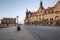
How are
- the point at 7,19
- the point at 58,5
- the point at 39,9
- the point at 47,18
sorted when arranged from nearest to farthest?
1. the point at 58,5
2. the point at 47,18
3. the point at 39,9
4. the point at 7,19

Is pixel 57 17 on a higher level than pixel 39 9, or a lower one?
lower

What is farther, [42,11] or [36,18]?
[36,18]

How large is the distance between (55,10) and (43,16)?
2232 centimetres

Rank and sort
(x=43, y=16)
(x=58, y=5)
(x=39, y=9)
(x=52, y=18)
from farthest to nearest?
(x=39, y=9)
(x=43, y=16)
(x=52, y=18)
(x=58, y=5)

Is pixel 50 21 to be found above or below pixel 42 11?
below

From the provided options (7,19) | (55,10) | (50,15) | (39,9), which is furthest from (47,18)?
(7,19)

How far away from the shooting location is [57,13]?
98750 mm

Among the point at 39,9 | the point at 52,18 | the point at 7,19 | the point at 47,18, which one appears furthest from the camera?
the point at 7,19

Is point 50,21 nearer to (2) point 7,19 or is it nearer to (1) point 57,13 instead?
(1) point 57,13

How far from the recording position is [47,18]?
110812 millimetres

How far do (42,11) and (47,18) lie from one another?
18.1m

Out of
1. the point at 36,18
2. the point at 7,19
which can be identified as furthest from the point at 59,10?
the point at 7,19

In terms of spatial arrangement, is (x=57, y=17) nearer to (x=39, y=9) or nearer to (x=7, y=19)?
(x=39, y=9)

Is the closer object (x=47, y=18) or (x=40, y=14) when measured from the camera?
(x=47, y=18)
